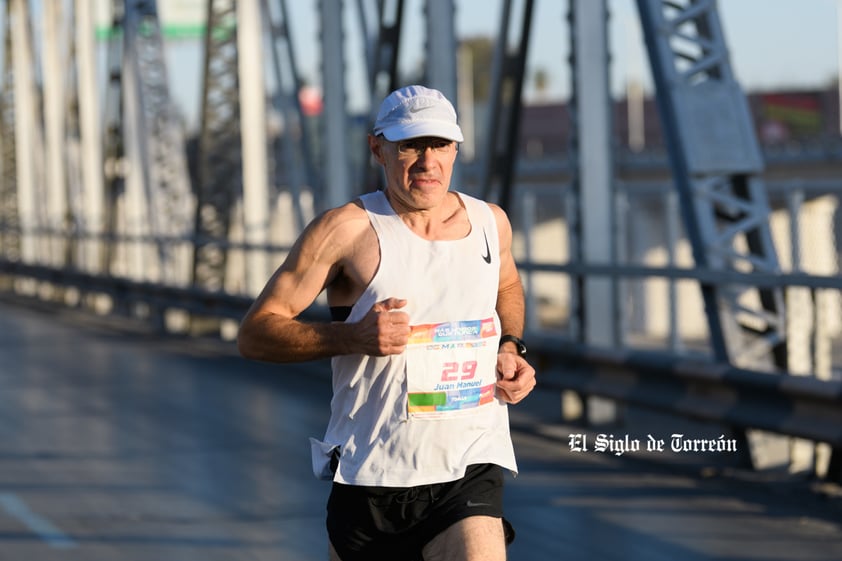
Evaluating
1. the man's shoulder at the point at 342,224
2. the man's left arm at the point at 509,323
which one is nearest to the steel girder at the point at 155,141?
the man's left arm at the point at 509,323

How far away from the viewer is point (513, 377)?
4.72 m

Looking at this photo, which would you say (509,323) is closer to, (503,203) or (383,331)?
(383,331)

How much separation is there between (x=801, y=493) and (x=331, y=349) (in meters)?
5.05

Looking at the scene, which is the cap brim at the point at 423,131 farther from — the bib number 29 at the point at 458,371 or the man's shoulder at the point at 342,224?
the bib number 29 at the point at 458,371

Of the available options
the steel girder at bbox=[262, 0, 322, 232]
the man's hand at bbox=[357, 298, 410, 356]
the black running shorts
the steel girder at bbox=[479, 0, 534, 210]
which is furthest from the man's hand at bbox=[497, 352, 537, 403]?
the steel girder at bbox=[262, 0, 322, 232]

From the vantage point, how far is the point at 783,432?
8.70 meters

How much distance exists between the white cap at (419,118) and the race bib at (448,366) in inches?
18.9

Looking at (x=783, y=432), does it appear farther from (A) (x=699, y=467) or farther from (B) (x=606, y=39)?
(B) (x=606, y=39)

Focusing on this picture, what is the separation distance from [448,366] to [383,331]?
288 millimetres

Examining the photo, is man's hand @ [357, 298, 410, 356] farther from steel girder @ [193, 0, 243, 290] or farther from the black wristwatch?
steel girder @ [193, 0, 243, 290]

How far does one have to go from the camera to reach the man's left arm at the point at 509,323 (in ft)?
15.5

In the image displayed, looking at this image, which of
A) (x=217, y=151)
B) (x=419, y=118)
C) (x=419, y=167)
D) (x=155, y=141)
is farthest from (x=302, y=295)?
(x=155, y=141)

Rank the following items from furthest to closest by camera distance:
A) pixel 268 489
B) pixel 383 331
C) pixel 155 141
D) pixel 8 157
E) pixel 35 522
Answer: pixel 8 157, pixel 155 141, pixel 268 489, pixel 35 522, pixel 383 331

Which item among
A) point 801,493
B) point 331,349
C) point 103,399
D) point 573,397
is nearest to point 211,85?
point 103,399
